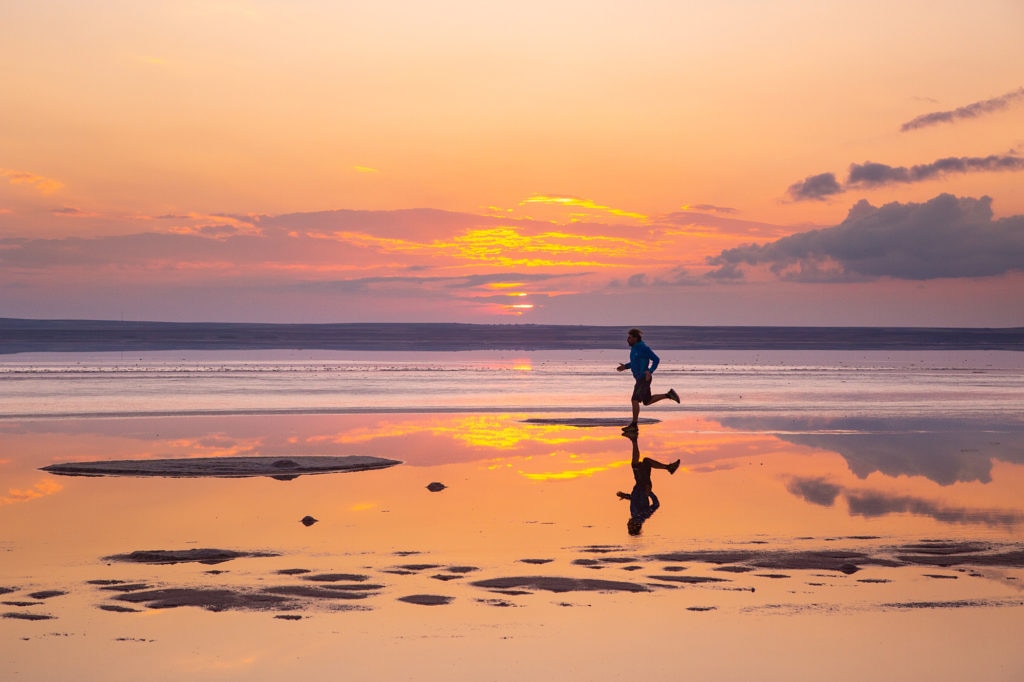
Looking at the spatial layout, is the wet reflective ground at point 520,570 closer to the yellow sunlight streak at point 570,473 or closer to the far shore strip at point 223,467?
the yellow sunlight streak at point 570,473

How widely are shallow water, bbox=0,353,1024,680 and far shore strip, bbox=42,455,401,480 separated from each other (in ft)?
1.91

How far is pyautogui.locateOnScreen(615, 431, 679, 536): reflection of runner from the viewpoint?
46.0 ft

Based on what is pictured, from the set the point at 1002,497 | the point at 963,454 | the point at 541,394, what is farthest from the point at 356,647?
the point at 541,394

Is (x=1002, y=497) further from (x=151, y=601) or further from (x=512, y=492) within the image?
(x=151, y=601)

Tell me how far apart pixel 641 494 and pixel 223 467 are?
7139 mm

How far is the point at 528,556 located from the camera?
11789mm

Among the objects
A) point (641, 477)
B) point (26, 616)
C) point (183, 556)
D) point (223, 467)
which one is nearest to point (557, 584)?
point (183, 556)

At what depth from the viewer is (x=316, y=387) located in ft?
142

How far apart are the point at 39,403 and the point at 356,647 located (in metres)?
29.0

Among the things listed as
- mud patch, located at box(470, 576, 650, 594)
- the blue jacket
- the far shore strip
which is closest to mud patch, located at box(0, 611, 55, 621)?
mud patch, located at box(470, 576, 650, 594)

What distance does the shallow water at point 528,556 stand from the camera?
27.3 feet

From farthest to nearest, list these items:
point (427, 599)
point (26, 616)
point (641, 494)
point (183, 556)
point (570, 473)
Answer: point (570, 473), point (641, 494), point (183, 556), point (427, 599), point (26, 616)

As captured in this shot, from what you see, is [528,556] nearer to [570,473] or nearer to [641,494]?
[641,494]

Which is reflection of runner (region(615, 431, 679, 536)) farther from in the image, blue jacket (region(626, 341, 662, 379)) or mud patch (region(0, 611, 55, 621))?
mud patch (region(0, 611, 55, 621))
